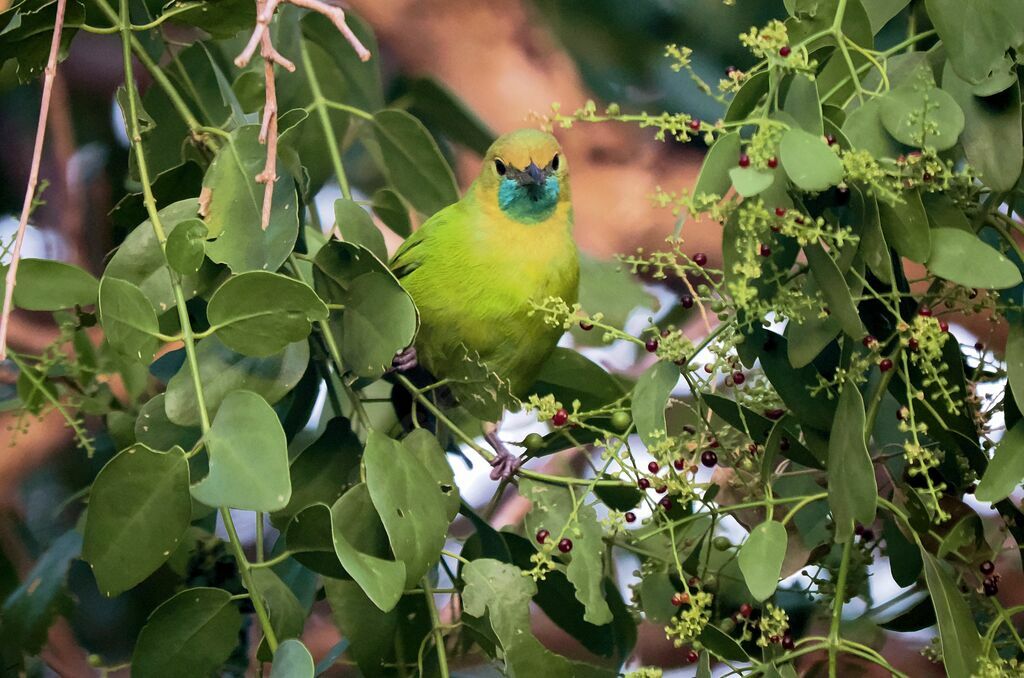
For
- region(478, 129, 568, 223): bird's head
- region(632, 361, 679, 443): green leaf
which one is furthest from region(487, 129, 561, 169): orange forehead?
region(632, 361, 679, 443): green leaf

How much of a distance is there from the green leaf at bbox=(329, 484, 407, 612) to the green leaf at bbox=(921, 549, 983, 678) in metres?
0.35

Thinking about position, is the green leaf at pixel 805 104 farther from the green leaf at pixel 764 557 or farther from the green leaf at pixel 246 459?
the green leaf at pixel 246 459

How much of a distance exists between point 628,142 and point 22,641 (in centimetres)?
118

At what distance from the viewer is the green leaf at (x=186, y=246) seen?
0.71 metres

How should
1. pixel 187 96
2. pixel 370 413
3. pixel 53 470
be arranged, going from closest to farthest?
pixel 187 96 → pixel 370 413 → pixel 53 470

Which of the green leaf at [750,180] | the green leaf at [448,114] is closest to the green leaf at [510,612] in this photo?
the green leaf at [750,180]

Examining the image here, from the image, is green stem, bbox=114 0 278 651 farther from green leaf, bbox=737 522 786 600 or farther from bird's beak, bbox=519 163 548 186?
bird's beak, bbox=519 163 548 186

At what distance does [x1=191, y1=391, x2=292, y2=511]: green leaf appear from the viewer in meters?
0.61

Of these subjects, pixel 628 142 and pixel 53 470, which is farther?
pixel 628 142

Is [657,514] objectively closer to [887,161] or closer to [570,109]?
[887,161]

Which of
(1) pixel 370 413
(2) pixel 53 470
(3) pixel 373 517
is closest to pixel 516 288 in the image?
(1) pixel 370 413

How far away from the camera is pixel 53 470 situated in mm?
1449

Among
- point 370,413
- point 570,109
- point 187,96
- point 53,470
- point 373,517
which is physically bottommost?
point 53,470

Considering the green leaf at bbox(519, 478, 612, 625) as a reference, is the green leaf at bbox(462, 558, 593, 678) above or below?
below
